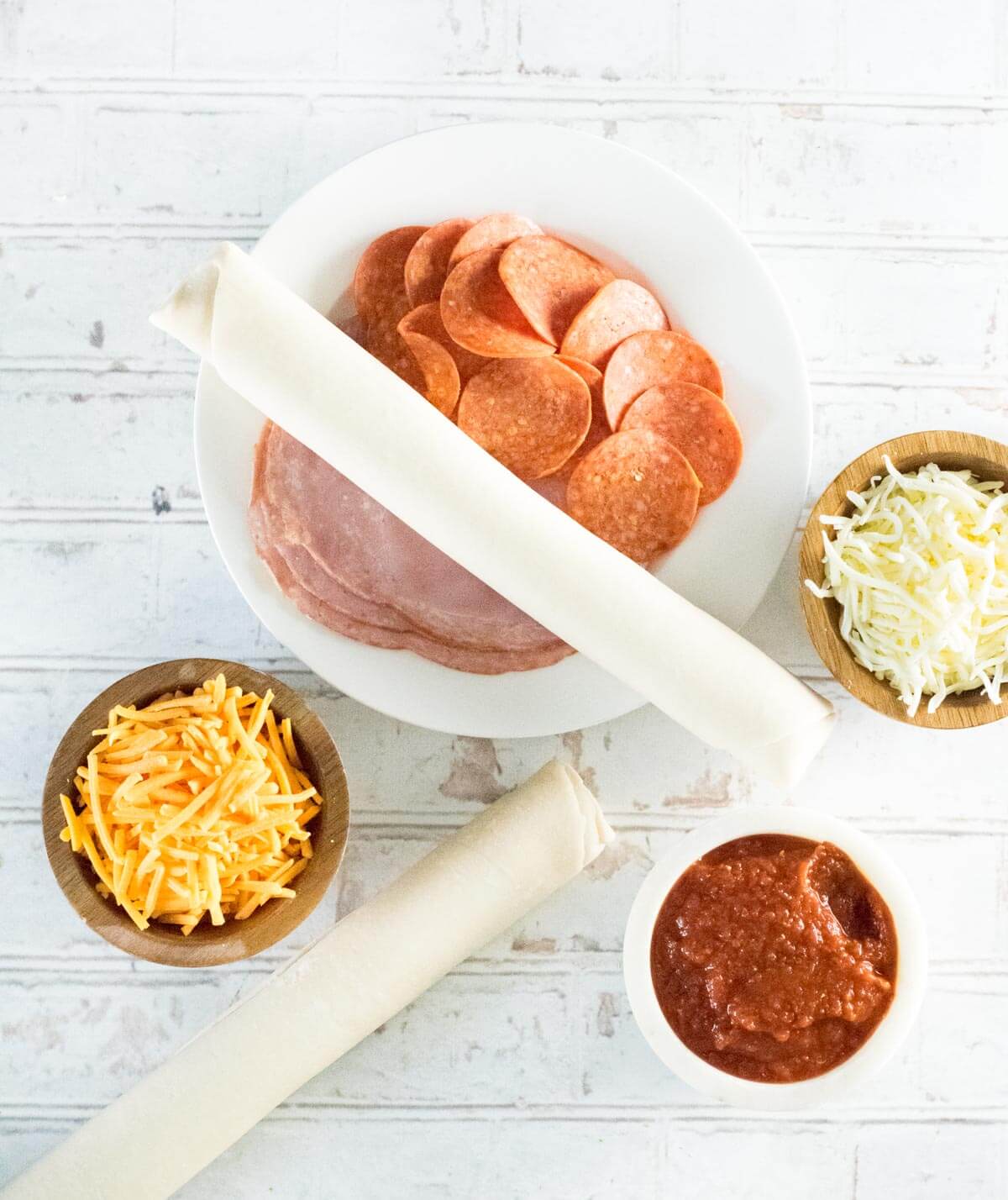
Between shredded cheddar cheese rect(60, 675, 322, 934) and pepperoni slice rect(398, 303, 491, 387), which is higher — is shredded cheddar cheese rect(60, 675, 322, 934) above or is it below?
below

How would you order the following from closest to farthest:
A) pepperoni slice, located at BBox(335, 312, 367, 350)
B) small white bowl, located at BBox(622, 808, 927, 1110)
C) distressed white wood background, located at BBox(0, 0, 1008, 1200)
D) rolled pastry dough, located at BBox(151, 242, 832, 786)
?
rolled pastry dough, located at BBox(151, 242, 832, 786), small white bowl, located at BBox(622, 808, 927, 1110), pepperoni slice, located at BBox(335, 312, 367, 350), distressed white wood background, located at BBox(0, 0, 1008, 1200)

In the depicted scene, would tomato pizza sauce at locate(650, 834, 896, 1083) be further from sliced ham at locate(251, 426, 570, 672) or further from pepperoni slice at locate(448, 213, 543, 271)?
pepperoni slice at locate(448, 213, 543, 271)

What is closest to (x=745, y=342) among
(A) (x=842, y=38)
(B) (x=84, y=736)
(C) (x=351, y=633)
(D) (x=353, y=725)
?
(A) (x=842, y=38)

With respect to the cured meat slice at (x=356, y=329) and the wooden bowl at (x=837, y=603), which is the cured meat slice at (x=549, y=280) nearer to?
the cured meat slice at (x=356, y=329)

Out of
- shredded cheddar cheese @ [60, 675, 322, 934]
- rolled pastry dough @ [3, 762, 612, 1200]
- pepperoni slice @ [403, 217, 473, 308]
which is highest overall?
pepperoni slice @ [403, 217, 473, 308]

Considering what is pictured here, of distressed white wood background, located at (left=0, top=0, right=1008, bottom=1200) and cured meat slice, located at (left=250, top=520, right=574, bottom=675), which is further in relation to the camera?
distressed white wood background, located at (left=0, top=0, right=1008, bottom=1200)

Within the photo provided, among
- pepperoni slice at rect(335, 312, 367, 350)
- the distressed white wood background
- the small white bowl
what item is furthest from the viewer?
the distressed white wood background

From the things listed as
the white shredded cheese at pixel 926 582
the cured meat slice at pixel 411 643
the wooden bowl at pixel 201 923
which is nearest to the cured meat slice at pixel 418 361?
the cured meat slice at pixel 411 643

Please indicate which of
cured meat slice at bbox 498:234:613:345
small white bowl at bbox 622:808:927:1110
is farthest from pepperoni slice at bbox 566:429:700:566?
small white bowl at bbox 622:808:927:1110

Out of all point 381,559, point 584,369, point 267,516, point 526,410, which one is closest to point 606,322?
point 584,369
